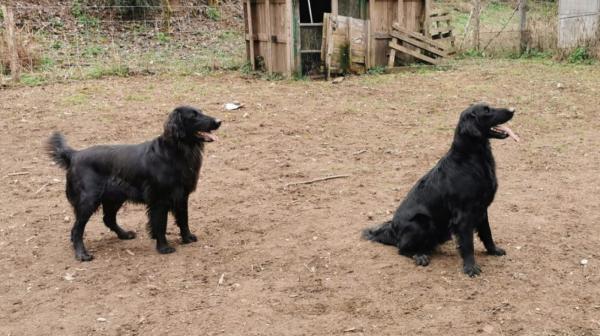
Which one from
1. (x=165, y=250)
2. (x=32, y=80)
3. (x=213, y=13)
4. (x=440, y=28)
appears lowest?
(x=165, y=250)

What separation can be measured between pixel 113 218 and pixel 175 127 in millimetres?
1277

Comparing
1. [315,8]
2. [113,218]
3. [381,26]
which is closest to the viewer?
[113,218]

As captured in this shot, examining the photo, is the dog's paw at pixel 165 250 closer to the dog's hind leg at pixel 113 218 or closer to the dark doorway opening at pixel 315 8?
the dog's hind leg at pixel 113 218

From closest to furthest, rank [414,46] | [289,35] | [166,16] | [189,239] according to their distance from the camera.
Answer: [189,239] < [289,35] < [414,46] < [166,16]

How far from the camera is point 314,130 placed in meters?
9.45

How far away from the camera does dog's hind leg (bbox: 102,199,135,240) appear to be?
5766mm

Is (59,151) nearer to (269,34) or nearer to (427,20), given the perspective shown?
(269,34)

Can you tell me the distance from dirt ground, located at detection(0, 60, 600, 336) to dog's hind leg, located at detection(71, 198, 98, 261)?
10 cm

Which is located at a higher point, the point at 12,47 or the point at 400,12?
the point at 400,12

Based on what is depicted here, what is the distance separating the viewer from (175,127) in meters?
5.30

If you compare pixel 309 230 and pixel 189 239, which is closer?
pixel 189 239

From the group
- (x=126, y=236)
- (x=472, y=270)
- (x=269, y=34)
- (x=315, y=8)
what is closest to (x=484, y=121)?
(x=472, y=270)

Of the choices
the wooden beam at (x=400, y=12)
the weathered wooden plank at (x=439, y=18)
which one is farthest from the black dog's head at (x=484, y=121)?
the weathered wooden plank at (x=439, y=18)

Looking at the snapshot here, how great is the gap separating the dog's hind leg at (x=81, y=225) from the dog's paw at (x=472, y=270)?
3331mm
